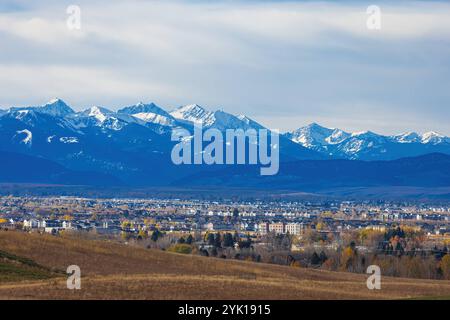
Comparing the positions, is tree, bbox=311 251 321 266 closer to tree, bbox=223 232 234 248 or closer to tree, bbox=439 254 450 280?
tree, bbox=439 254 450 280

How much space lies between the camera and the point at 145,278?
57.2 meters

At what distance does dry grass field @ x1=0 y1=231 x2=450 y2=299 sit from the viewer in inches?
1953

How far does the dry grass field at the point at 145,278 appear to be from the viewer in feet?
163

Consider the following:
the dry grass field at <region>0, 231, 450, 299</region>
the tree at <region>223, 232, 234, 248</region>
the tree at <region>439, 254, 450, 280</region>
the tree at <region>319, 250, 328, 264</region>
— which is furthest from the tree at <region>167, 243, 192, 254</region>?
the dry grass field at <region>0, 231, 450, 299</region>

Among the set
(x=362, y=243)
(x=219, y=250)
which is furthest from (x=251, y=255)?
(x=362, y=243)

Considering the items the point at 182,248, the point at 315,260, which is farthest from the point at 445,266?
the point at 182,248

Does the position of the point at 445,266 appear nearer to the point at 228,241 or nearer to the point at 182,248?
the point at 182,248

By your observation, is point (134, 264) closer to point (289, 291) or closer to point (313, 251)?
point (289, 291)

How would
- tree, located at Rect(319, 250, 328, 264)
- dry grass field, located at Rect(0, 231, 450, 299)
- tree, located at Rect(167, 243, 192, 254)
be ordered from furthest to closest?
tree, located at Rect(167, 243, 192, 254), tree, located at Rect(319, 250, 328, 264), dry grass field, located at Rect(0, 231, 450, 299)
